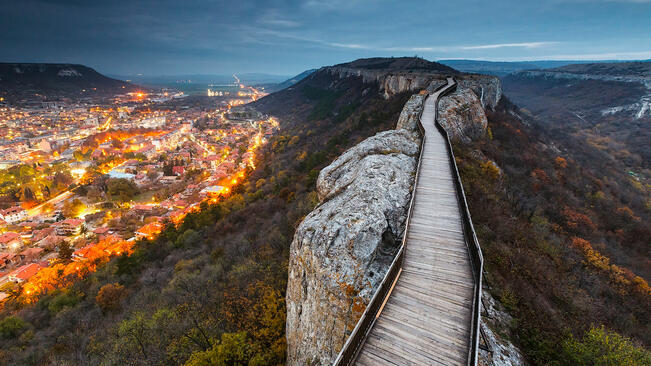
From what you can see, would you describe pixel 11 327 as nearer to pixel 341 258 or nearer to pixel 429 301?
pixel 341 258

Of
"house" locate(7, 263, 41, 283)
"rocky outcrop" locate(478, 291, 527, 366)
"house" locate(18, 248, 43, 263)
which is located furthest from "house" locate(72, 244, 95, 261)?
"rocky outcrop" locate(478, 291, 527, 366)

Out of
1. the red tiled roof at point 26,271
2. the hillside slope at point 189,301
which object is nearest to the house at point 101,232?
the red tiled roof at point 26,271

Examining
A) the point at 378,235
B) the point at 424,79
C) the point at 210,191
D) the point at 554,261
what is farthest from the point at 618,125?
the point at 210,191

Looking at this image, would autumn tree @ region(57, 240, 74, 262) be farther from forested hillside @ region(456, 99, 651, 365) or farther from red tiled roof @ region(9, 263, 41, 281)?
forested hillside @ region(456, 99, 651, 365)

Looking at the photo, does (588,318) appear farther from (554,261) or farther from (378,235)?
(378,235)

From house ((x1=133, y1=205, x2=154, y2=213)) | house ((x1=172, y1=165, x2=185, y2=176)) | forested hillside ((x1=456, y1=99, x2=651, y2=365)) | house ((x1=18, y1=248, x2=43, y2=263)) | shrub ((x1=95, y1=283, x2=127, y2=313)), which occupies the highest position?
forested hillside ((x1=456, y1=99, x2=651, y2=365))

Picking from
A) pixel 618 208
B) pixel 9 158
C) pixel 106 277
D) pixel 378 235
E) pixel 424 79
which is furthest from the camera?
pixel 9 158

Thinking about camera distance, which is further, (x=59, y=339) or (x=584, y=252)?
(x=59, y=339)
